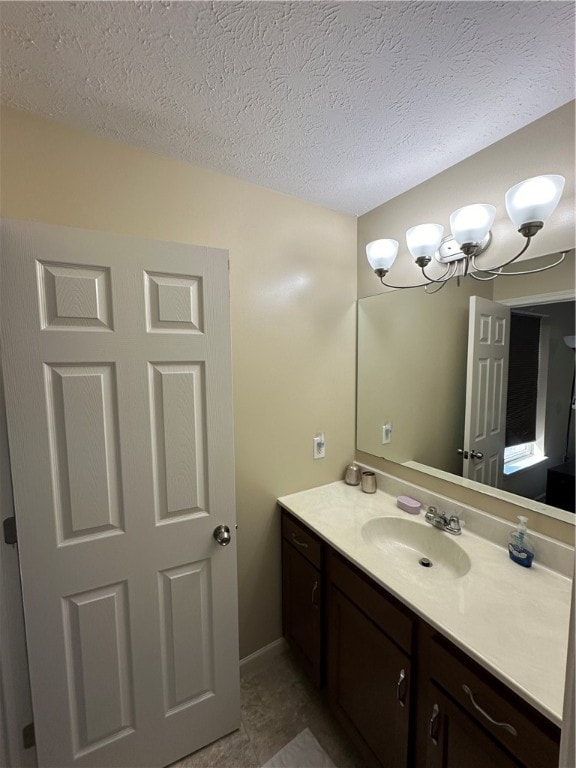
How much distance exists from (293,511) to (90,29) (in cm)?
179

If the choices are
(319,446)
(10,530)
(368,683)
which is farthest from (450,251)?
(10,530)

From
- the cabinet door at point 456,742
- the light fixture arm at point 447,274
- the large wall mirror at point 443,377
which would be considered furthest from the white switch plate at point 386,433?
the cabinet door at point 456,742

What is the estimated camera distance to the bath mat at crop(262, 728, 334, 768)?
48.0 inches

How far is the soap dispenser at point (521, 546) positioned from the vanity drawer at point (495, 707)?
1.55ft

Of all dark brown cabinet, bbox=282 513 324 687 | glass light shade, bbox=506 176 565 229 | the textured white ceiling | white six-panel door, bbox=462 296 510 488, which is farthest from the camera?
dark brown cabinet, bbox=282 513 324 687

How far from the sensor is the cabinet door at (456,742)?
29.2 inches

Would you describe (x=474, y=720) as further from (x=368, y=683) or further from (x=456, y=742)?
(x=368, y=683)

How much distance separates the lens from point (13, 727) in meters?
1.04

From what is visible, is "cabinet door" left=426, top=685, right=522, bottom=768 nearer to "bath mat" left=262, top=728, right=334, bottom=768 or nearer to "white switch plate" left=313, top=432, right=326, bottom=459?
"bath mat" left=262, top=728, right=334, bottom=768

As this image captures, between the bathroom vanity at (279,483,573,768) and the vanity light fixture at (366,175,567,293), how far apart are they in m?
1.04

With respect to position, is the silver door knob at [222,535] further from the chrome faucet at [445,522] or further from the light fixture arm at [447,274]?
the light fixture arm at [447,274]

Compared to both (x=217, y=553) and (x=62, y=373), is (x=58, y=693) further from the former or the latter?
(x=62, y=373)

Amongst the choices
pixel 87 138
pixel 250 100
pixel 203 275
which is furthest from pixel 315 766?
pixel 87 138

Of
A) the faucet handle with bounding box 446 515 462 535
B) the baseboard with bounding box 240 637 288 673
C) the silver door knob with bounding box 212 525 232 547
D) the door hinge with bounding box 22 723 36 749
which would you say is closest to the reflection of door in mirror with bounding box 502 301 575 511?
the faucet handle with bounding box 446 515 462 535
